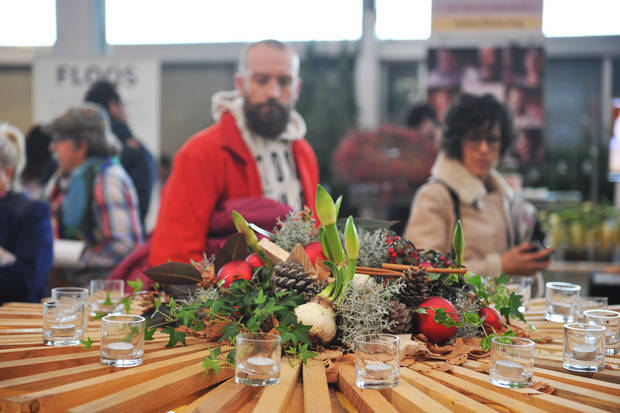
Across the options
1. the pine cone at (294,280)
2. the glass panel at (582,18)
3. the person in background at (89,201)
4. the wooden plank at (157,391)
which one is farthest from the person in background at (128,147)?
the glass panel at (582,18)

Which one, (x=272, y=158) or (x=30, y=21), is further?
(x=30, y=21)

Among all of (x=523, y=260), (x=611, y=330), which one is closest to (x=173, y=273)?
(x=611, y=330)

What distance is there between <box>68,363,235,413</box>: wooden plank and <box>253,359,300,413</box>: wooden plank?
0.10 meters

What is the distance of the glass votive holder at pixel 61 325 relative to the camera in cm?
131

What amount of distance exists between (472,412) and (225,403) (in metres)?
0.36

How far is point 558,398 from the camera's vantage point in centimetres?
100

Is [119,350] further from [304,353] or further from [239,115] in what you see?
[239,115]

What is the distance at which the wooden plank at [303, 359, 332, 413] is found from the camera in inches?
36.8

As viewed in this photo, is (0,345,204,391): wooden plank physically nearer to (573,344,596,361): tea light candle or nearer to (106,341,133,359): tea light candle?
(106,341,133,359): tea light candle

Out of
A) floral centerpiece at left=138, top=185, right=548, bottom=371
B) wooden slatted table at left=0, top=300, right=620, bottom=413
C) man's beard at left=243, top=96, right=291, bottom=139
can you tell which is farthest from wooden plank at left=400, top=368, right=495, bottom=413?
man's beard at left=243, top=96, right=291, bottom=139

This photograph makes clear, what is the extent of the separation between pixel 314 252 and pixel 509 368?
0.45m

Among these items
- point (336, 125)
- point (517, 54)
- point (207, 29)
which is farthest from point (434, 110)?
point (207, 29)

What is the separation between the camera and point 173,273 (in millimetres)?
1368

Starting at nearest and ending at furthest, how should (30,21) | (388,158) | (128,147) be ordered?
(128,147), (388,158), (30,21)
